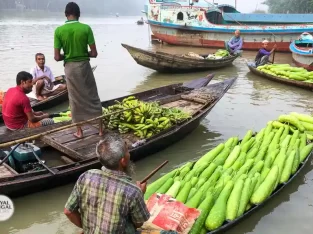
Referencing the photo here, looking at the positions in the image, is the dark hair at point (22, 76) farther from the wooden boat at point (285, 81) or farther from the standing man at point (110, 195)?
the wooden boat at point (285, 81)

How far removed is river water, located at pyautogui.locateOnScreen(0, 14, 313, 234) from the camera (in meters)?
4.76

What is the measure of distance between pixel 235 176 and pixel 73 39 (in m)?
3.02

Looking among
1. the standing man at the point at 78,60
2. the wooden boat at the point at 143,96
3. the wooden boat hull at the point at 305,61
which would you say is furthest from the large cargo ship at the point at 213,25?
the standing man at the point at 78,60

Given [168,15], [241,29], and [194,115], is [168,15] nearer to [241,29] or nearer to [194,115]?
[241,29]

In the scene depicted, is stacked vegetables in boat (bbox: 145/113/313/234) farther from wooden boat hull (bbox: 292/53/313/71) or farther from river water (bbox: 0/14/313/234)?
wooden boat hull (bbox: 292/53/313/71)

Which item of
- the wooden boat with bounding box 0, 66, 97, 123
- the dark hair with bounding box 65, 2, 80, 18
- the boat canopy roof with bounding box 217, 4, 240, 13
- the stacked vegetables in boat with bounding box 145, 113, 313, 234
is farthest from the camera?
the boat canopy roof with bounding box 217, 4, 240, 13

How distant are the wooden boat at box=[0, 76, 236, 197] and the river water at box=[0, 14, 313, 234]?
1.14ft

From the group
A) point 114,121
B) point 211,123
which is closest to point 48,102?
point 114,121

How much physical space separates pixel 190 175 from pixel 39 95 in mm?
5304

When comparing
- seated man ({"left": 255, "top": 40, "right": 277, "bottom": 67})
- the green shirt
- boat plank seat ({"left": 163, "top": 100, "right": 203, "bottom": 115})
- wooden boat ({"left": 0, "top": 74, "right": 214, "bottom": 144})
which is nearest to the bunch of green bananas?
wooden boat ({"left": 0, "top": 74, "right": 214, "bottom": 144})

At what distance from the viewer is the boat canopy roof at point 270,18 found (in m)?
22.0

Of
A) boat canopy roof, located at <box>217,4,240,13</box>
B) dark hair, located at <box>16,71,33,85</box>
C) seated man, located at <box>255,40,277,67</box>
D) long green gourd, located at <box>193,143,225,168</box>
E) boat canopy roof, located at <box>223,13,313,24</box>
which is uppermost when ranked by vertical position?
boat canopy roof, located at <box>217,4,240,13</box>

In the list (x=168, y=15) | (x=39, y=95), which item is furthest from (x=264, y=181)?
(x=168, y=15)

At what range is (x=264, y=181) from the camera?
467cm
